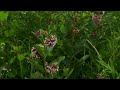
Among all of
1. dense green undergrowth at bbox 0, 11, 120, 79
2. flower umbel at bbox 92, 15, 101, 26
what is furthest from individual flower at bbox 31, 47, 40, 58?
flower umbel at bbox 92, 15, 101, 26

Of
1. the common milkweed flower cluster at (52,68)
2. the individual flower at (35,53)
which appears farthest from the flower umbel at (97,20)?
the common milkweed flower cluster at (52,68)


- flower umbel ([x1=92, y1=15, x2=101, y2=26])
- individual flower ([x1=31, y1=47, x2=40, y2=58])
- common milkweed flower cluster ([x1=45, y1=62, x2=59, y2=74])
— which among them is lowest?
common milkweed flower cluster ([x1=45, y1=62, x2=59, y2=74])

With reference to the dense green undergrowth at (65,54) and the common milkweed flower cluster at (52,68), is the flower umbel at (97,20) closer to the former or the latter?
the dense green undergrowth at (65,54)

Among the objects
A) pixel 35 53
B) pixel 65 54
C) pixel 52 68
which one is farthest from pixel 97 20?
pixel 52 68

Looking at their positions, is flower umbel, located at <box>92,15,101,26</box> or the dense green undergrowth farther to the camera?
flower umbel, located at <box>92,15,101,26</box>

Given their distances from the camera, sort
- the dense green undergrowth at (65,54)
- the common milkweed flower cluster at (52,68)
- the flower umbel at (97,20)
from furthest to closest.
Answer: the flower umbel at (97,20), the dense green undergrowth at (65,54), the common milkweed flower cluster at (52,68)

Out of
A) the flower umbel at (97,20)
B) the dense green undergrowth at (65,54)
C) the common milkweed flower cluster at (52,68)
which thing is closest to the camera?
the common milkweed flower cluster at (52,68)

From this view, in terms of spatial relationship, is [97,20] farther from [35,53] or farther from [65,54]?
[35,53]

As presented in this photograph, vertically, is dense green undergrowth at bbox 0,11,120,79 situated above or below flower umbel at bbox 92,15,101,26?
below

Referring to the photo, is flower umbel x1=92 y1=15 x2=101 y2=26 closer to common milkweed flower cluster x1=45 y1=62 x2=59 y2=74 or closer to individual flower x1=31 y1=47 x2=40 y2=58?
individual flower x1=31 y1=47 x2=40 y2=58
